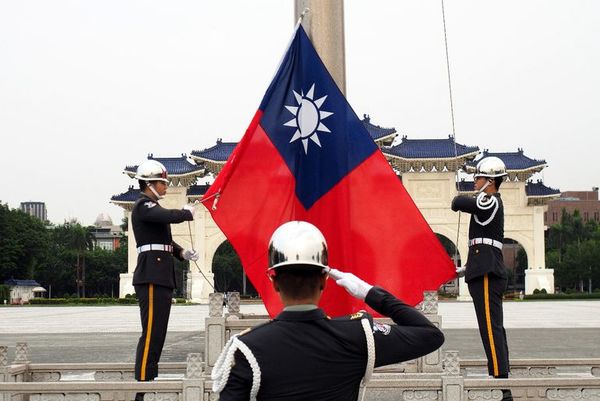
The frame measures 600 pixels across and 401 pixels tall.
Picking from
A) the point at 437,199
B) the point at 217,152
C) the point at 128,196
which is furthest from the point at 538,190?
the point at 128,196

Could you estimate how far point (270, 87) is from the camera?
4664 mm

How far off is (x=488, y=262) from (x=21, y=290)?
173ft

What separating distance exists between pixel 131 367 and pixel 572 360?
3089 millimetres

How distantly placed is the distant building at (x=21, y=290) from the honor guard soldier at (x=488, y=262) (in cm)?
4930

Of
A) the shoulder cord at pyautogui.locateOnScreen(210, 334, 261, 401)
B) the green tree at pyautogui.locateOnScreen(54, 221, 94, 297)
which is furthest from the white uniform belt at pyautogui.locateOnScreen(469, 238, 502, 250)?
the green tree at pyautogui.locateOnScreen(54, 221, 94, 297)

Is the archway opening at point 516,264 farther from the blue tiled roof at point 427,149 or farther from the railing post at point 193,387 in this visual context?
the railing post at point 193,387

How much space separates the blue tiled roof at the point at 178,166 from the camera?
46034 mm

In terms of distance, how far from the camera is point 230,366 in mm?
1753

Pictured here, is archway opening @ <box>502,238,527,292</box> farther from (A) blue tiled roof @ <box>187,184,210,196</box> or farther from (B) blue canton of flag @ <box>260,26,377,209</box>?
Result: (B) blue canton of flag @ <box>260,26,377,209</box>

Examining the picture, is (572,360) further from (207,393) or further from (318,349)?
(318,349)

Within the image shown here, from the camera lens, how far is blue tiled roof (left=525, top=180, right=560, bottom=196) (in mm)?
44312

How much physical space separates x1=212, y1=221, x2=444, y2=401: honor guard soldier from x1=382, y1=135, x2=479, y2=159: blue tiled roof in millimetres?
42211

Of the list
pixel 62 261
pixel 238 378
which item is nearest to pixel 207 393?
pixel 238 378

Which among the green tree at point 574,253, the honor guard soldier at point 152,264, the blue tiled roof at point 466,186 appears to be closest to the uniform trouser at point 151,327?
the honor guard soldier at point 152,264
